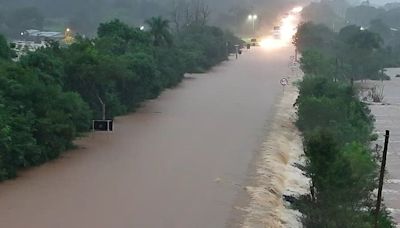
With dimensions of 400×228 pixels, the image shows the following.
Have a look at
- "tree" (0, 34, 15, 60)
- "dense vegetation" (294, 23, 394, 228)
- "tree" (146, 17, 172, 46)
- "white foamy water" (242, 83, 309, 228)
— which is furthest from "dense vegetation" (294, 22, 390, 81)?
"tree" (0, 34, 15, 60)

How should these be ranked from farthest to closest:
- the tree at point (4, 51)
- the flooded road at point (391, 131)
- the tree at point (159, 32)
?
the tree at point (159, 32), the tree at point (4, 51), the flooded road at point (391, 131)

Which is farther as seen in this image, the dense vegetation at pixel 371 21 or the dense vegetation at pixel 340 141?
the dense vegetation at pixel 371 21

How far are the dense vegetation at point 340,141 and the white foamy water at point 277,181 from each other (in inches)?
32.3

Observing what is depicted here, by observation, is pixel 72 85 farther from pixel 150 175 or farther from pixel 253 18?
pixel 253 18

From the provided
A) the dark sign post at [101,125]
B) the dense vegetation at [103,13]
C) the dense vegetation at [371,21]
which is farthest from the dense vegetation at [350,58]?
the dark sign post at [101,125]

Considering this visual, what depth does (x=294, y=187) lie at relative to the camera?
82.1 ft

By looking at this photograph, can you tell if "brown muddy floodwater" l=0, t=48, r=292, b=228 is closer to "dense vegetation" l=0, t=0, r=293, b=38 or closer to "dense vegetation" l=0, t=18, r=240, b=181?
"dense vegetation" l=0, t=18, r=240, b=181

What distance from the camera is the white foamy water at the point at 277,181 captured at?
68.1 ft

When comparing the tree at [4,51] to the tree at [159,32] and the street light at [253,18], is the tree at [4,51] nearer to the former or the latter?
the tree at [159,32]

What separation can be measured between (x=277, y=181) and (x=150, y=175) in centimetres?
479

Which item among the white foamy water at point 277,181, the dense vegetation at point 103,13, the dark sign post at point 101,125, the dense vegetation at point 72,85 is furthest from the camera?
the dense vegetation at point 103,13

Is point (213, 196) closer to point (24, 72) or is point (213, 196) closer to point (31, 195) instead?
point (31, 195)

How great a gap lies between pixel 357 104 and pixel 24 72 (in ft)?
71.6

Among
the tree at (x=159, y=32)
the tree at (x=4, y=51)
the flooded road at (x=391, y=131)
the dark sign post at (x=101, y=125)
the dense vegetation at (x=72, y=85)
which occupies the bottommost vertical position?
the flooded road at (x=391, y=131)
